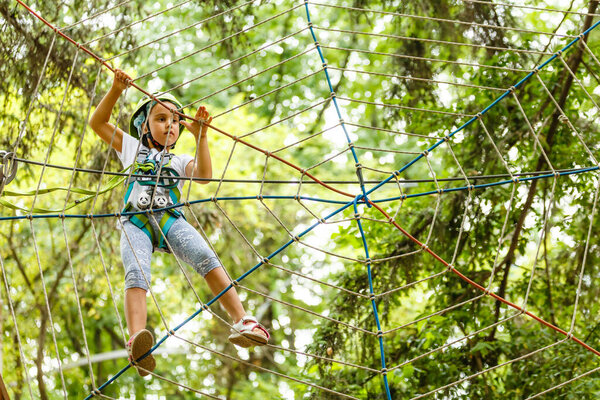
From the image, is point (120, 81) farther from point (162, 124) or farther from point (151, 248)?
point (151, 248)

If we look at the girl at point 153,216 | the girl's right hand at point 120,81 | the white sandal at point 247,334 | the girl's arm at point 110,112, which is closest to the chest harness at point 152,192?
the girl at point 153,216

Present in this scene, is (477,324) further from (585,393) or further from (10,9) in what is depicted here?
(10,9)

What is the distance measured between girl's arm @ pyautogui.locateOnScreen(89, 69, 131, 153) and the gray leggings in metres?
0.31

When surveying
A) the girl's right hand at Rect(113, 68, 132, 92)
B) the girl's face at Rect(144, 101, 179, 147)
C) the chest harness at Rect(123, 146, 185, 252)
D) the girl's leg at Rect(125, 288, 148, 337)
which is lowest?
the girl's leg at Rect(125, 288, 148, 337)

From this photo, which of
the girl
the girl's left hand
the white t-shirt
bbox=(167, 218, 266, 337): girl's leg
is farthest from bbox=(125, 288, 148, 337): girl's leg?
the girl's left hand

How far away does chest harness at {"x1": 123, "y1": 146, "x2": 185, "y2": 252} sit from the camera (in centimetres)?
264

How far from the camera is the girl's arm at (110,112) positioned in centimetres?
256

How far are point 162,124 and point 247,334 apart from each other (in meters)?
0.81

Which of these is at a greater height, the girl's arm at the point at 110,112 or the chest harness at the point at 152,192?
the girl's arm at the point at 110,112

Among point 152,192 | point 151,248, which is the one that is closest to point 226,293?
point 151,248

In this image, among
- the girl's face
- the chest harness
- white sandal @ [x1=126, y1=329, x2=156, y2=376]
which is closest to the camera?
white sandal @ [x1=126, y1=329, x2=156, y2=376]

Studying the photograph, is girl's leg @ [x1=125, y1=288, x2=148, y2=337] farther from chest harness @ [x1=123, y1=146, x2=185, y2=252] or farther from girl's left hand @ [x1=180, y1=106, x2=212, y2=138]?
girl's left hand @ [x1=180, y1=106, x2=212, y2=138]

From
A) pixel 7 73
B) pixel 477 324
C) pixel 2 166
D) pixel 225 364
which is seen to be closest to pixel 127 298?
pixel 2 166

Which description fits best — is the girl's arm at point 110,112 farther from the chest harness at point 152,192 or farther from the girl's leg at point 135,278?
the girl's leg at point 135,278
